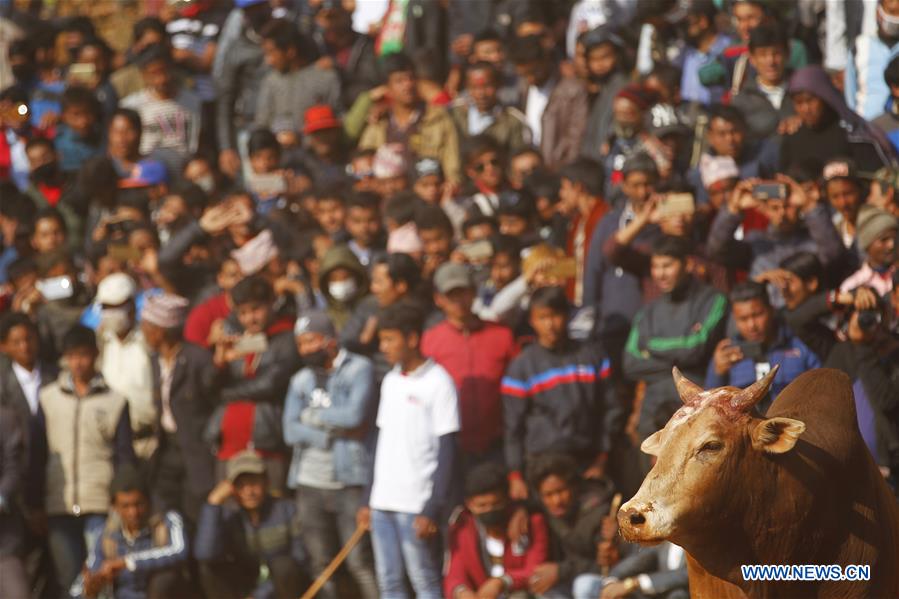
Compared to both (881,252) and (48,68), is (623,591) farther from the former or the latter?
(48,68)

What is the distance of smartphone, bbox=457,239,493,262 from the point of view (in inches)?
493

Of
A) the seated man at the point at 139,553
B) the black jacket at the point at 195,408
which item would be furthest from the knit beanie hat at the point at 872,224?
the seated man at the point at 139,553

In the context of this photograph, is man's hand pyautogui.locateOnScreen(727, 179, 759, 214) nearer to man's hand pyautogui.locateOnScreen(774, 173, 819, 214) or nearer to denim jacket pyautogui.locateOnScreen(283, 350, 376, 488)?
man's hand pyautogui.locateOnScreen(774, 173, 819, 214)

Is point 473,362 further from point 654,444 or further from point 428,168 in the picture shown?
point 654,444

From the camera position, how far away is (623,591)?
Result: 10.7 meters

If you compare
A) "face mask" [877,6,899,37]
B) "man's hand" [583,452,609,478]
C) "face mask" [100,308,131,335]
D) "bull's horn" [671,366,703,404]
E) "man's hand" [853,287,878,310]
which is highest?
"bull's horn" [671,366,703,404]

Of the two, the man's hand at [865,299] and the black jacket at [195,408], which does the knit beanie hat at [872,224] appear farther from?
the black jacket at [195,408]

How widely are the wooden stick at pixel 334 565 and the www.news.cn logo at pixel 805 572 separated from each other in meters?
4.96

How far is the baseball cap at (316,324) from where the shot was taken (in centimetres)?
1245

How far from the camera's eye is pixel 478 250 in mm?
12562

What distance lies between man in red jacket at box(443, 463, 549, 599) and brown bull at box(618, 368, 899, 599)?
351cm

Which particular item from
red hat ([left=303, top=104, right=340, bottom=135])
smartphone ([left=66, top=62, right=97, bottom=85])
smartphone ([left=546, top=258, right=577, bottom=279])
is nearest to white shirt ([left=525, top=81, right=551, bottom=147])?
red hat ([left=303, top=104, right=340, bottom=135])

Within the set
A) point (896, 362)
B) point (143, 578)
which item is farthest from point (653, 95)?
point (143, 578)

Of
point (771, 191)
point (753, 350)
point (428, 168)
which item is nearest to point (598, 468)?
point (753, 350)
